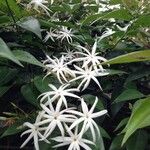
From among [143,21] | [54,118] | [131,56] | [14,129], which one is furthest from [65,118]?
[143,21]

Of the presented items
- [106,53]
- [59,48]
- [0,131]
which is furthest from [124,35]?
[0,131]

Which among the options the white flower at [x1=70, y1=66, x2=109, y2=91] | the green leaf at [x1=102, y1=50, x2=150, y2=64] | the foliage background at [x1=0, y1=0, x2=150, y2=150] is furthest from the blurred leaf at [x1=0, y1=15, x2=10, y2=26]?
the green leaf at [x1=102, y1=50, x2=150, y2=64]

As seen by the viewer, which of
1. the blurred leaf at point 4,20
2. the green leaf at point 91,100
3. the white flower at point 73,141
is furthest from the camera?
the blurred leaf at point 4,20

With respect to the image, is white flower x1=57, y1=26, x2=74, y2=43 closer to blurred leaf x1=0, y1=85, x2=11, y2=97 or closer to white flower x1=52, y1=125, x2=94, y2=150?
blurred leaf x1=0, y1=85, x2=11, y2=97

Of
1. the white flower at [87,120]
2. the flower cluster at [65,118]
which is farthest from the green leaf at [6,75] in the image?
the white flower at [87,120]

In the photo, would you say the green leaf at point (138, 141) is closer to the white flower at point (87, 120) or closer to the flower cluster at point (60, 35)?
the white flower at point (87, 120)

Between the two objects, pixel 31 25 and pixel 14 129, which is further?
pixel 31 25

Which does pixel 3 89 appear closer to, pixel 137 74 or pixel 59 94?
pixel 59 94

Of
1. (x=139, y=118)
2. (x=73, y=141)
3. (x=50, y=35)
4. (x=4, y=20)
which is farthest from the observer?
(x=50, y=35)
